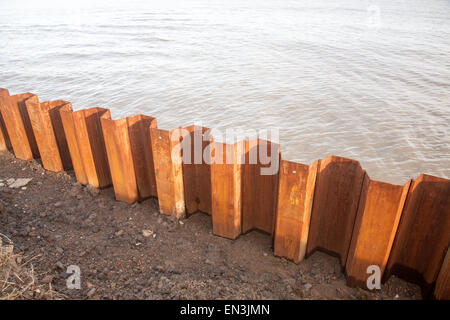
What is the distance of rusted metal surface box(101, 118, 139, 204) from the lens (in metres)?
4.74

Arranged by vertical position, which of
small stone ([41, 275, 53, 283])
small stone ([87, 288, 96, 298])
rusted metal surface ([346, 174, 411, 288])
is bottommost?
small stone ([87, 288, 96, 298])

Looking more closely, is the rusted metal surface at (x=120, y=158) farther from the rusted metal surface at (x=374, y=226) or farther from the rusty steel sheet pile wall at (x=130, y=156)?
the rusted metal surface at (x=374, y=226)

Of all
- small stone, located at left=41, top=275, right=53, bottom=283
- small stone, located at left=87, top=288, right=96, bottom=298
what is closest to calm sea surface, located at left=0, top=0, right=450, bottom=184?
small stone, located at left=87, top=288, right=96, bottom=298

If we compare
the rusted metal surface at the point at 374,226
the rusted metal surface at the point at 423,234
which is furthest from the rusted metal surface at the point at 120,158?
the rusted metal surface at the point at 423,234

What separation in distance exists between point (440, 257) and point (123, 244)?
360 centimetres

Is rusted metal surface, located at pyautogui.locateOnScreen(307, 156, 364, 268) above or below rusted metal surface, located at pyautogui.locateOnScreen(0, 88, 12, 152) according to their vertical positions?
above

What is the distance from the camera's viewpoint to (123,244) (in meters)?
4.45

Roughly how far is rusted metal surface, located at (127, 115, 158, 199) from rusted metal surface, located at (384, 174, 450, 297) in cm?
318

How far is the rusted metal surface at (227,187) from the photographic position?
402 cm

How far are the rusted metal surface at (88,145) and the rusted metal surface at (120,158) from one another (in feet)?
0.96

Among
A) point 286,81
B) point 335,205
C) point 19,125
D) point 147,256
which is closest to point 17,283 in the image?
point 147,256

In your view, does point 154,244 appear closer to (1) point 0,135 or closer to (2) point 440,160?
(1) point 0,135

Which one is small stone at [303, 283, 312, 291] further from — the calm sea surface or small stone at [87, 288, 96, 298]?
the calm sea surface
